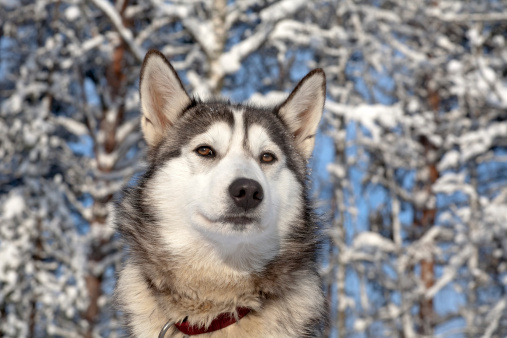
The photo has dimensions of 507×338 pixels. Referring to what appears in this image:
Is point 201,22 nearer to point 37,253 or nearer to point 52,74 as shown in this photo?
point 52,74

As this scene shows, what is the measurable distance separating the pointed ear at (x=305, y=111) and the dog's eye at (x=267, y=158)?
1.64 feet

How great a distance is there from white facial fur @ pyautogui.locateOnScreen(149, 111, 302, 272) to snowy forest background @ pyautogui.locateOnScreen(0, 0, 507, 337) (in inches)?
158

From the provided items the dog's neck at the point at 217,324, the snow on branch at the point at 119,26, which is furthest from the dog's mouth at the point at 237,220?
the snow on branch at the point at 119,26

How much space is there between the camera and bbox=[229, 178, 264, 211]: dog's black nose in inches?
98.8

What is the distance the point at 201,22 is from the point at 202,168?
422 cm

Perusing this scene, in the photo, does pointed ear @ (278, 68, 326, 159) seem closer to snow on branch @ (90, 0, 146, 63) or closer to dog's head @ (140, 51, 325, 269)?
dog's head @ (140, 51, 325, 269)

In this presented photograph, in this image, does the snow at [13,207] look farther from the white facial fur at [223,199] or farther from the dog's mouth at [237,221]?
the dog's mouth at [237,221]

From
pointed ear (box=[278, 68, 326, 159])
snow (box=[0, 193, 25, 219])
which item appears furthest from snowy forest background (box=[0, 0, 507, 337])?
pointed ear (box=[278, 68, 326, 159])

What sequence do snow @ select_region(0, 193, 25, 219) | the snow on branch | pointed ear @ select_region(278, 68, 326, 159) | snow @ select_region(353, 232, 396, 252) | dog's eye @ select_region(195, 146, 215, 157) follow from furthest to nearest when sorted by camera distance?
snow @ select_region(353, 232, 396, 252), snow @ select_region(0, 193, 25, 219), the snow on branch, pointed ear @ select_region(278, 68, 326, 159), dog's eye @ select_region(195, 146, 215, 157)

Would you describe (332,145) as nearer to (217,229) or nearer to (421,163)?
(421,163)

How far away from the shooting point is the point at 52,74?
9328mm

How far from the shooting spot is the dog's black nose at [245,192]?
2510 millimetres

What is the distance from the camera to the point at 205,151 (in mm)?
2906

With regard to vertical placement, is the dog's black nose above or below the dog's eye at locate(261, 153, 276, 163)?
above
